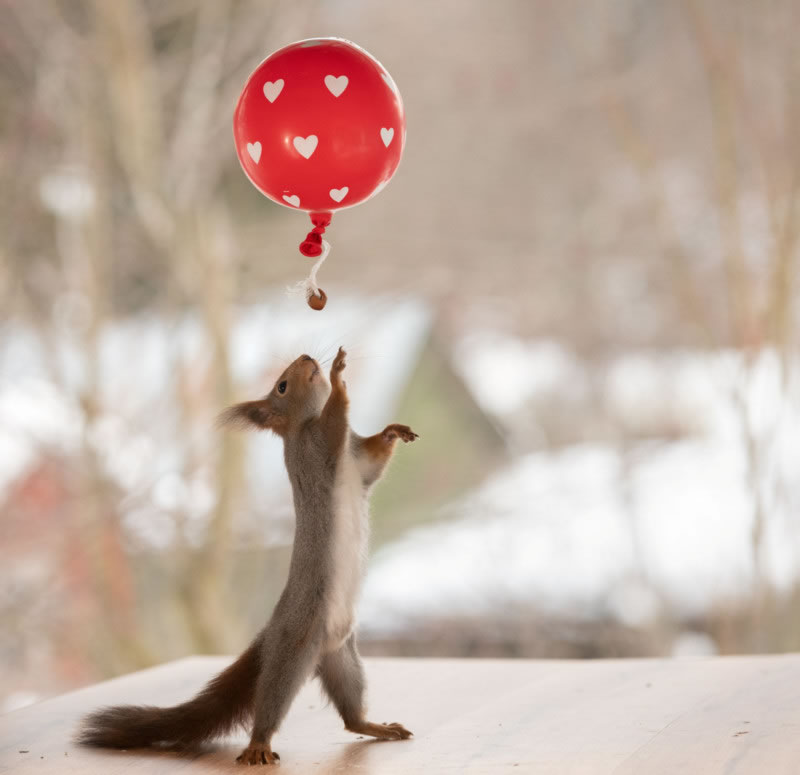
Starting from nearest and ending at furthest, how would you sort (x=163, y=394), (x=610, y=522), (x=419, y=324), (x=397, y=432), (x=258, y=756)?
(x=258, y=756) < (x=397, y=432) < (x=163, y=394) < (x=610, y=522) < (x=419, y=324)

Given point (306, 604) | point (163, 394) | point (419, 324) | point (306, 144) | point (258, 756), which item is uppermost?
point (419, 324)

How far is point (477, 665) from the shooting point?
1702mm

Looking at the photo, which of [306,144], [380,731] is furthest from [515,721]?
[306,144]

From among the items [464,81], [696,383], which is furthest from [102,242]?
[696,383]

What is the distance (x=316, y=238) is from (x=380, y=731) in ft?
1.88

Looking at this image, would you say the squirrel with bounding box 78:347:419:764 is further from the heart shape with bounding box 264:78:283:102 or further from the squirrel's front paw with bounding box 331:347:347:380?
the heart shape with bounding box 264:78:283:102

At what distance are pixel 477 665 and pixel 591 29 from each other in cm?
241

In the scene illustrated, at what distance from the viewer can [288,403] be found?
131 centimetres

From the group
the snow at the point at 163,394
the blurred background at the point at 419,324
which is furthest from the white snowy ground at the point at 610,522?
the snow at the point at 163,394

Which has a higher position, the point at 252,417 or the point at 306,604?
the point at 252,417

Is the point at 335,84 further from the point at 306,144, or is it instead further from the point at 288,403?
the point at 288,403

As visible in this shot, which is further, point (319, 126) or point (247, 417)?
point (247, 417)

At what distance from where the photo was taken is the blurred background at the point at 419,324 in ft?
10.5

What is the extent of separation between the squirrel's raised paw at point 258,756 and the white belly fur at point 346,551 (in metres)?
0.12
